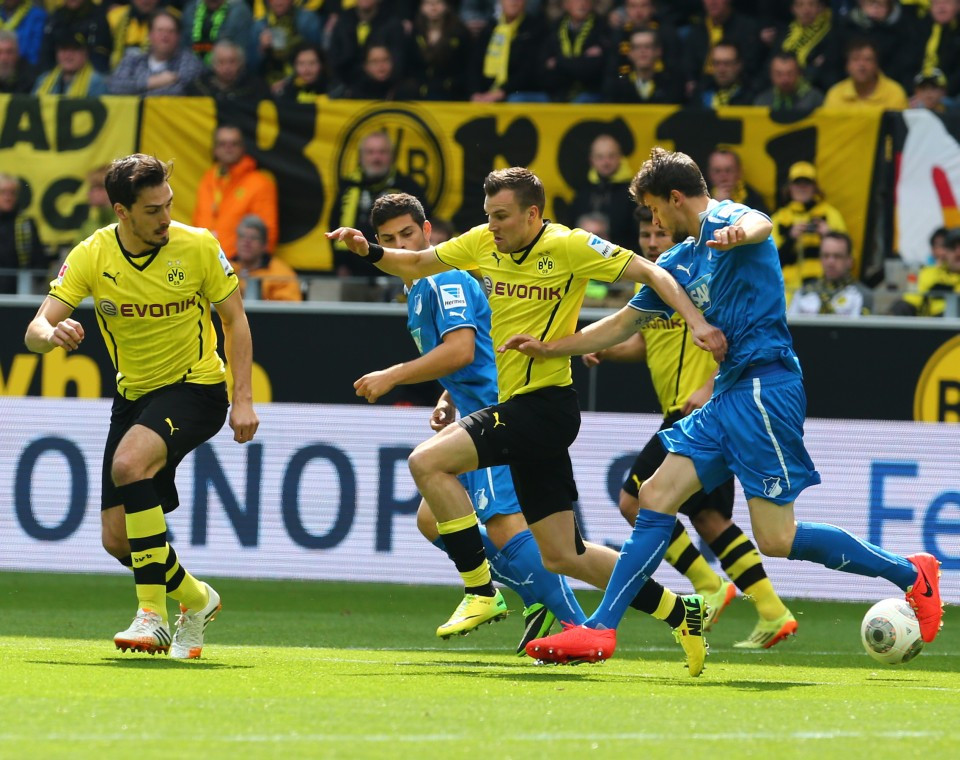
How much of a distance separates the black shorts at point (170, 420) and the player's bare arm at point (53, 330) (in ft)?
1.51

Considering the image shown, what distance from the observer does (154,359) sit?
739 centimetres

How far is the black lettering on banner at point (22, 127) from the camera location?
1458 cm

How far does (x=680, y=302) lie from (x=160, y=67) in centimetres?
975

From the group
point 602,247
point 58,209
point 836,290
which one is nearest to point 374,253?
point 602,247

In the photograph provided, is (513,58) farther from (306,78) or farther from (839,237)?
(839,237)

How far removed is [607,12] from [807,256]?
3.47 meters

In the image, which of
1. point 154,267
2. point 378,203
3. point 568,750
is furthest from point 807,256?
point 568,750

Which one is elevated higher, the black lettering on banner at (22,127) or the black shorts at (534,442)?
the black lettering on banner at (22,127)

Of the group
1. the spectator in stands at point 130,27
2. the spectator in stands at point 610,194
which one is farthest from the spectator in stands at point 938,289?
the spectator in stands at point 130,27

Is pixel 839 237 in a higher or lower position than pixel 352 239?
lower

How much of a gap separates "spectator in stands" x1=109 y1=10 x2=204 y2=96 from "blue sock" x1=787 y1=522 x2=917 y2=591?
9.65m

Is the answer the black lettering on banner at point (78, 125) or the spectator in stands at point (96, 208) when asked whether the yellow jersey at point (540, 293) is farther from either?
the black lettering on banner at point (78, 125)

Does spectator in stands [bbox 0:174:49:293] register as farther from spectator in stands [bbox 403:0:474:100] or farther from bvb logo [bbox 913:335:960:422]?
bvb logo [bbox 913:335:960:422]

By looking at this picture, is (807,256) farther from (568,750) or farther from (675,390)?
(568,750)
